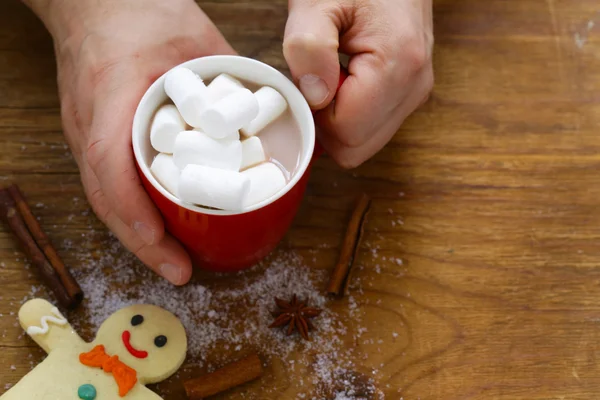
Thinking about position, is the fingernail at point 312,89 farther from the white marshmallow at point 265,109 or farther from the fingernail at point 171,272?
the fingernail at point 171,272

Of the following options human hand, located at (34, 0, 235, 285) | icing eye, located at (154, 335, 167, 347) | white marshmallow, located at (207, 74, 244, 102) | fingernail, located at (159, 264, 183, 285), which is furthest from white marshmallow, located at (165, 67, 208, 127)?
icing eye, located at (154, 335, 167, 347)

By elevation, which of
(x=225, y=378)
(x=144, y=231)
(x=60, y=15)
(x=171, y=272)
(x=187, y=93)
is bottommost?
(x=225, y=378)

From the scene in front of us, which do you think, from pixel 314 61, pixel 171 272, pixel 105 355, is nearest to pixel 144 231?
pixel 171 272

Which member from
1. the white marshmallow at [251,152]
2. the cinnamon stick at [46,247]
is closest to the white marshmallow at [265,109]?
the white marshmallow at [251,152]

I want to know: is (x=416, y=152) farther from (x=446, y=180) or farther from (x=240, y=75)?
(x=240, y=75)

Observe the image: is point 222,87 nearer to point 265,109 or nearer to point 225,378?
point 265,109

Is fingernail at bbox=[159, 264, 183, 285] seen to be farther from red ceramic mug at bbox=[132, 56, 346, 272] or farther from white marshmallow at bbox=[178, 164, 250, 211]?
white marshmallow at bbox=[178, 164, 250, 211]

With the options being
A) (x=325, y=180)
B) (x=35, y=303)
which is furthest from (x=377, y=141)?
(x=35, y=303)
